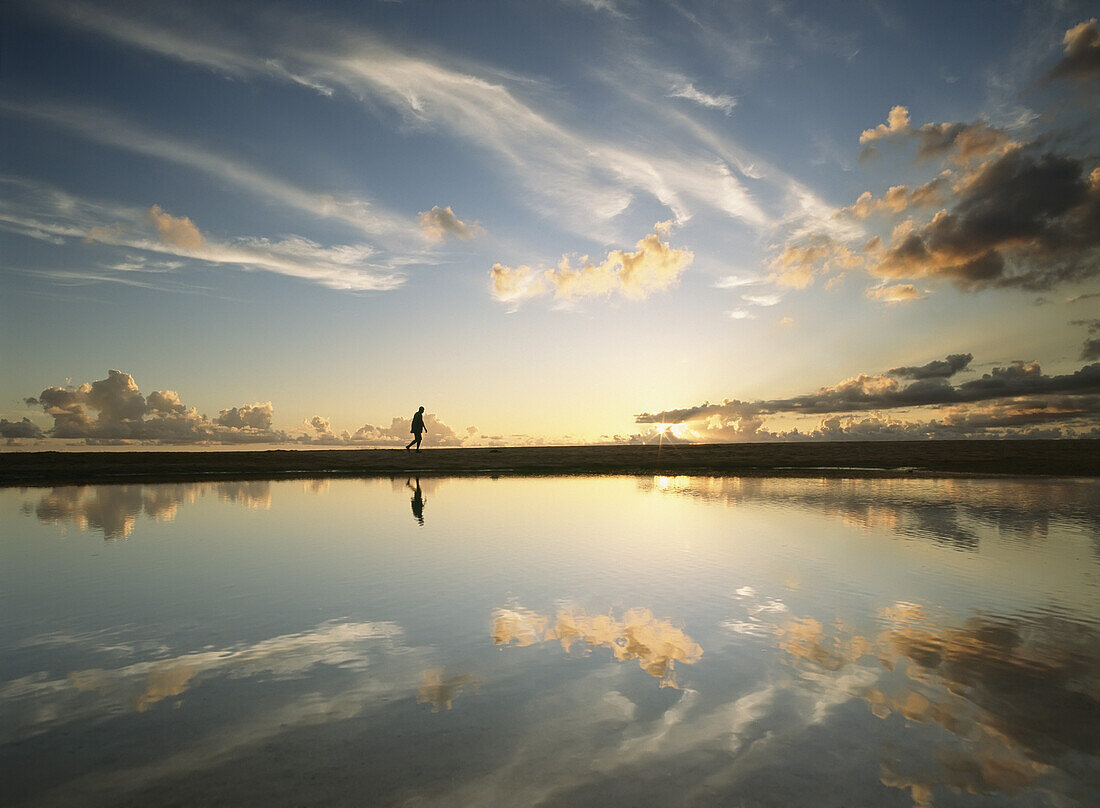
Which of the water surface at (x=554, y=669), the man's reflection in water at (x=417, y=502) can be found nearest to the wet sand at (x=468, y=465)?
the man's reflection in water at (x=417, y=502)

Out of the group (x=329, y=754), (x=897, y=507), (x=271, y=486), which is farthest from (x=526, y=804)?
(x=271, y=486)

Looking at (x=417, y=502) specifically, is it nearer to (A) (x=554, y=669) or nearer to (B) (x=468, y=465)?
(A) (x=554, y=669)

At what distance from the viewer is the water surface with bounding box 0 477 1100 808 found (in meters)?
5.30

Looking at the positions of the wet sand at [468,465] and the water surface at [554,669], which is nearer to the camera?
the water surface at [554,669]

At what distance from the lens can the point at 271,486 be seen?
34781 millimetres

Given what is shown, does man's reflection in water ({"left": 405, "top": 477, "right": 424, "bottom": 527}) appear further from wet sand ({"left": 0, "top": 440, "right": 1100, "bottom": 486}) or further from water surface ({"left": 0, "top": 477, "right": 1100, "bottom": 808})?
wet sand ({"left": 0, "top": 440, "right": 1100, "bottom": 486})

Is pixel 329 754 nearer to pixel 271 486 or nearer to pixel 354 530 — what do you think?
pixel 354 530

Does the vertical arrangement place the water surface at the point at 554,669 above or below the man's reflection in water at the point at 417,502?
below

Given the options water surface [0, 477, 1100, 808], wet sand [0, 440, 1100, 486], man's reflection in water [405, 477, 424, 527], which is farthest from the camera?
wet sand [0, 440, 1100, 486]

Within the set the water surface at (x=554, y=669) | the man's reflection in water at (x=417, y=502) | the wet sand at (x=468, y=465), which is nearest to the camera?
the water surface at (x=554, y=669)

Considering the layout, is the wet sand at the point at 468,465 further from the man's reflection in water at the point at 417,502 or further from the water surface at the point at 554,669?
the water surface at the point at 554,669

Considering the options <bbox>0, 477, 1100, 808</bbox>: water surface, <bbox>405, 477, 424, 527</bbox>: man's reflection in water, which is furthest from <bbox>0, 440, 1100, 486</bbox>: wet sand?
<bbox>0, 477, 1100, 808</bbox>: water surface

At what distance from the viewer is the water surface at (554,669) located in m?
5.30

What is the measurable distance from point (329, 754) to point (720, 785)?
350 centimetres
